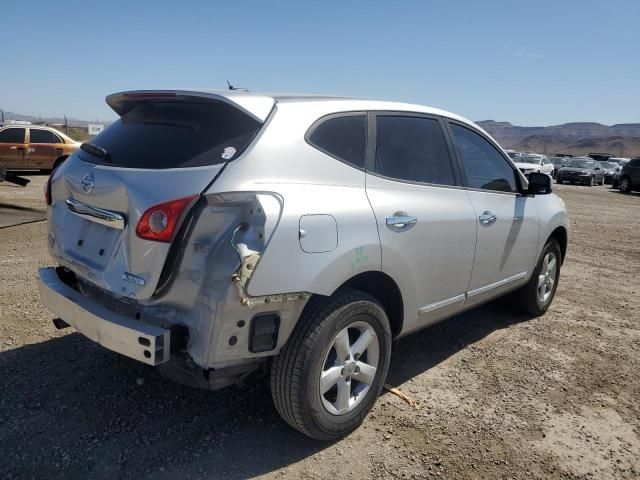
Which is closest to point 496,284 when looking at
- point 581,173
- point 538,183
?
point 538,183

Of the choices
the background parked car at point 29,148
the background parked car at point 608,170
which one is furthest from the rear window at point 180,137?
the background parked car at point 608,170

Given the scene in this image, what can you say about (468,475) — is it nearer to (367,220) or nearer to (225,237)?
(367,220)

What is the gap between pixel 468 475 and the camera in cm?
270

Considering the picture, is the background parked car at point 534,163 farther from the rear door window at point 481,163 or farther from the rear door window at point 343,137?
the rear door window at point 343,137

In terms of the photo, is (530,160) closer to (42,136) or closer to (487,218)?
(42,136)

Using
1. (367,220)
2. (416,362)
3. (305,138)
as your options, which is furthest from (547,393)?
(305,138)

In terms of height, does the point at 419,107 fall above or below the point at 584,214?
above

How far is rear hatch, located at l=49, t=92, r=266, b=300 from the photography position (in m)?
2.33

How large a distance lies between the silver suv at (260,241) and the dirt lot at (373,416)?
294mm

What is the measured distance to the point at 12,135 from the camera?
14.3 meters

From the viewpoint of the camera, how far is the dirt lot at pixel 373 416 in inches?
105

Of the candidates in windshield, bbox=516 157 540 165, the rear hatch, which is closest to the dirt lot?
the rear hatch

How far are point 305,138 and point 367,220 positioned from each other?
1.77 ft

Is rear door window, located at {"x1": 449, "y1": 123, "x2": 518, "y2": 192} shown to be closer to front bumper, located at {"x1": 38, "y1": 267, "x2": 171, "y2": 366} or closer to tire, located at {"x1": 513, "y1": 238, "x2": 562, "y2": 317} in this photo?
tire, located at {"x1": 513, "y1": 238, "x2": 562, "y2": 317}
